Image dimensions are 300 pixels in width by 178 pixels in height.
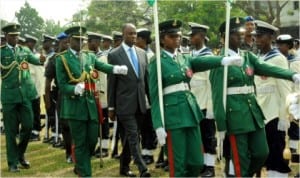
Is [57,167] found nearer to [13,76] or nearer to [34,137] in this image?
[13,76]

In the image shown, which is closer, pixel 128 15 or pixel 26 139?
pixel 26 139

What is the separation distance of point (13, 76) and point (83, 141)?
Answer: 2.61m

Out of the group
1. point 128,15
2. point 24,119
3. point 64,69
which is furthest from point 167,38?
point 128,15

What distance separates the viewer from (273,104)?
6.95 metres

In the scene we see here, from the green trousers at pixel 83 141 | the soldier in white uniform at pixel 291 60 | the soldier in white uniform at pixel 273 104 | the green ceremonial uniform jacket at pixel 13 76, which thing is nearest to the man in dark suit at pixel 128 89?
the green trousers at pixel 83 141

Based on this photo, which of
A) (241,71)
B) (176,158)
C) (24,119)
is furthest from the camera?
(24,119)

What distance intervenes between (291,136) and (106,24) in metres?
26.9

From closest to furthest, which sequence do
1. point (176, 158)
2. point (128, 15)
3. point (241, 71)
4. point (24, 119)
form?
1. point (176, 158)
2. point (241, 71)
3. point (24, 119)
4. point (128, 15)

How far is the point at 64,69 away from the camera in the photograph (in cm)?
723

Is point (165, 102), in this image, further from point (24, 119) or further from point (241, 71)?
point (24, 119)

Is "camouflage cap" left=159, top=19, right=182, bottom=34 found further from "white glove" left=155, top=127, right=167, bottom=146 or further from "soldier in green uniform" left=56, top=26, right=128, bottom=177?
"soldier in green uniform" left=56, top=26, right=128, bottom=177

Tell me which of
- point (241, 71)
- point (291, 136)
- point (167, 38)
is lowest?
point (291, 136)

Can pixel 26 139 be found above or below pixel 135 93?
below

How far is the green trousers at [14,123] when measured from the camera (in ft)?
29.3
